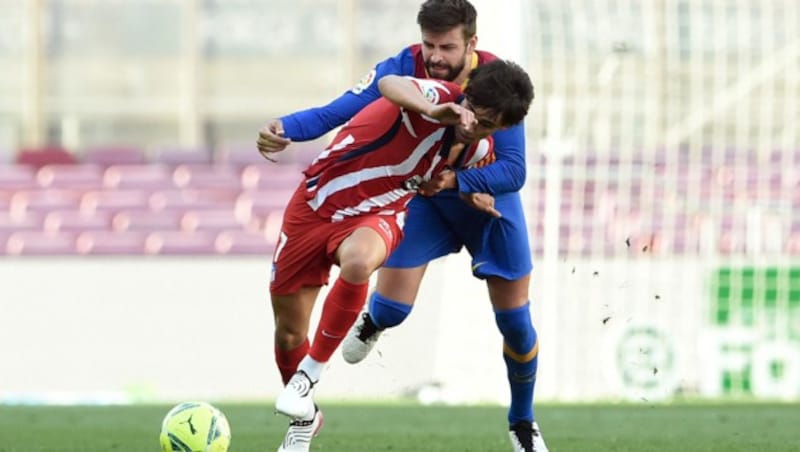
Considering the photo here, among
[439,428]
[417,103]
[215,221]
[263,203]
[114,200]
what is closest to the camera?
[417,103]

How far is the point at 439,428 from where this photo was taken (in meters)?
9.54

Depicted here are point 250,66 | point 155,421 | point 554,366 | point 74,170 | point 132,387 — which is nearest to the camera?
point 155,421

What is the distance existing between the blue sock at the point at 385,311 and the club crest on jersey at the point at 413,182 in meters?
0.87

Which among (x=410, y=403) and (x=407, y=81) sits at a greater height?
(x=407, y=81)

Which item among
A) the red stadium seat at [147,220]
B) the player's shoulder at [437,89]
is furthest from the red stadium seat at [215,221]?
the player's shoulder at [437,89]

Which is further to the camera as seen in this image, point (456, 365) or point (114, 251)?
point (114, 251)

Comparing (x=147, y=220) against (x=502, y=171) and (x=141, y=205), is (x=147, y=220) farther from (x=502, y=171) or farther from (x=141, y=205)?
(x=502, y=171)

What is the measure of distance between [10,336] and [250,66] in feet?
24.0

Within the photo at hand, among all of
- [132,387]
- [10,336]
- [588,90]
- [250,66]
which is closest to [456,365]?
[588,90]

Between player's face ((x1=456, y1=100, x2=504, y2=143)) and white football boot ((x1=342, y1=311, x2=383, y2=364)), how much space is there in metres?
1.55

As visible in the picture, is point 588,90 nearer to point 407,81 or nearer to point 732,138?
point 732,138

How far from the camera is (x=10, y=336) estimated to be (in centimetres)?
1673

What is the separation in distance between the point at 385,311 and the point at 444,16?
168 centimetres

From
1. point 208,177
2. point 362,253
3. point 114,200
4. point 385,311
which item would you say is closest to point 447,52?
point 362,253
